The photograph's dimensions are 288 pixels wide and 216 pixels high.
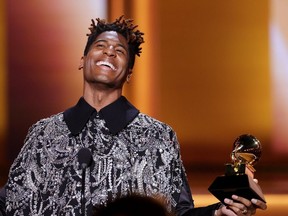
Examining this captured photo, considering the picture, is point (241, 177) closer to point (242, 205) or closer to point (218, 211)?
point (242, 205)

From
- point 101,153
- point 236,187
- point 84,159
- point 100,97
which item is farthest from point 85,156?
point 236,187

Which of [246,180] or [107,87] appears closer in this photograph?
[246,180]

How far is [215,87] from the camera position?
316cm

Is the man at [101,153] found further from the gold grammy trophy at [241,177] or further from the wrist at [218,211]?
the gold grammy trophy at [241,177]

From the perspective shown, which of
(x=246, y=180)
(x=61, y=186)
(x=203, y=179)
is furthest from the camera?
(x=203, y=179)

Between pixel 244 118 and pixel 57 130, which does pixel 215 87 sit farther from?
pixel 57 130

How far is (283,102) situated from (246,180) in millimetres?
1501

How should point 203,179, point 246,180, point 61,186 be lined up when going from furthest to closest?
1. point 203,179
2. point 61,186
3. point 246,180

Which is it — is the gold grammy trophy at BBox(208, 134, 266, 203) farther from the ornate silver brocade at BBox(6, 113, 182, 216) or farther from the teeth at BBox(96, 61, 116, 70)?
the teeth at BBox(96, 61, 116, 70)

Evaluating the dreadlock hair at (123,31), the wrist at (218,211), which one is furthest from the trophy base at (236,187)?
the dreadlock hair at (123,31)

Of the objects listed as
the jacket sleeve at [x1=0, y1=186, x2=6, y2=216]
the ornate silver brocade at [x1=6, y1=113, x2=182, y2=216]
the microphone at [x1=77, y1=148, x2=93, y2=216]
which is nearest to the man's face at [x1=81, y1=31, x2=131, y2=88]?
the ornate silver brocade at [x1=6, y1=113, x2=182, y2=216]

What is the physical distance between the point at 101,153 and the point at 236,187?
0.44 m

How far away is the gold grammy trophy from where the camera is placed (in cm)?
170

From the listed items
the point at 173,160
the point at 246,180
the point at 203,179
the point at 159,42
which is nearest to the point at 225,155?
the point at 203,179
